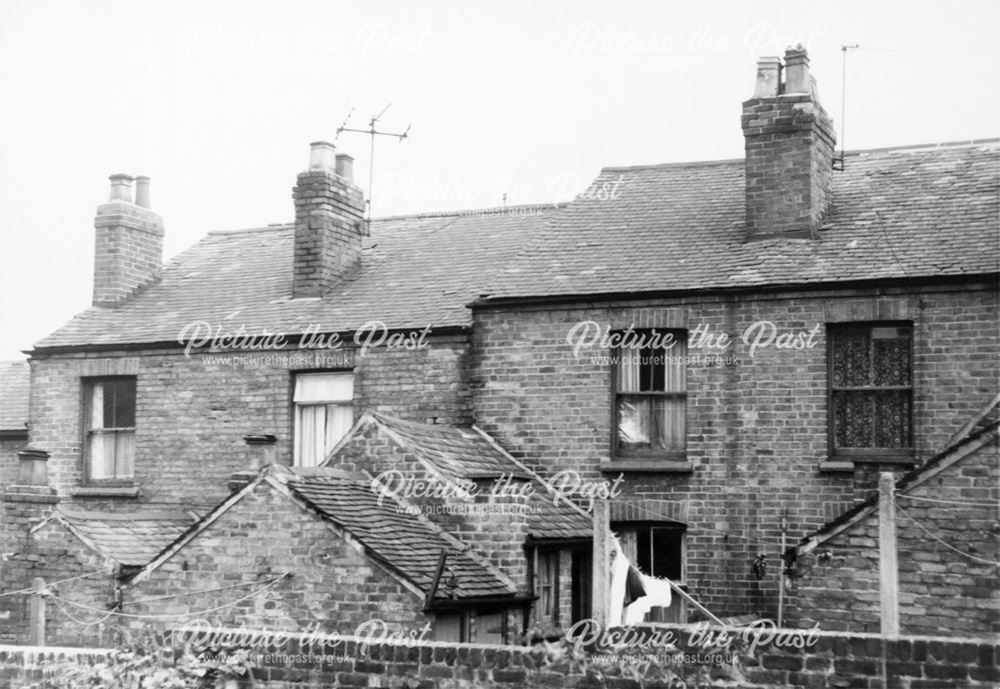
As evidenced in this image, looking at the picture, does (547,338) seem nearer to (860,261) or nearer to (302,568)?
(860,261)

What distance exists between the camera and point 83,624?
17.2 meters

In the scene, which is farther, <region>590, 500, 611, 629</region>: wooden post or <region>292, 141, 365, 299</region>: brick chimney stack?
<region>292, 141, 365, 299</region>: brick chimney stack

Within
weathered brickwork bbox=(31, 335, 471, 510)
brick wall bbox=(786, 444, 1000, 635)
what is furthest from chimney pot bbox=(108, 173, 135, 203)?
brick wall bbox=(786, 444, 1000, 635)

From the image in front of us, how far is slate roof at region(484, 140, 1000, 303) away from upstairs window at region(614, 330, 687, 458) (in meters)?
0.93

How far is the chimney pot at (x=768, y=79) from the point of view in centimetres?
1998

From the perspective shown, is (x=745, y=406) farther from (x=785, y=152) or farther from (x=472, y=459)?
(x=785, y=152)

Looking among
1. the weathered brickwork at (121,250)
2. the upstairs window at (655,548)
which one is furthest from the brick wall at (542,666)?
the weathered brickwork at (121,250)

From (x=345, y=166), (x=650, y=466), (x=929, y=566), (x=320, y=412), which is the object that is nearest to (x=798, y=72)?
(x=650, y=466)

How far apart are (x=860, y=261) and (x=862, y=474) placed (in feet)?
9.58

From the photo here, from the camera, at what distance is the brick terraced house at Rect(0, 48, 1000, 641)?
15570 millimetres

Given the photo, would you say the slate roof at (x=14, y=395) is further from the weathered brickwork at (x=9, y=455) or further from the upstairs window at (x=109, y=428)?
the upstairs window at (x=109, y=428)

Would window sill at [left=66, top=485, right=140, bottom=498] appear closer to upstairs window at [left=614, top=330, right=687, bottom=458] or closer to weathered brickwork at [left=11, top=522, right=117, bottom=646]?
weathered brickwork at [left=11, top=522, right=117, bottom=646]

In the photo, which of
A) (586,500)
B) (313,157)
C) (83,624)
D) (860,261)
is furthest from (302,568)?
(313,157)

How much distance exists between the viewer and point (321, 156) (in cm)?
2341
